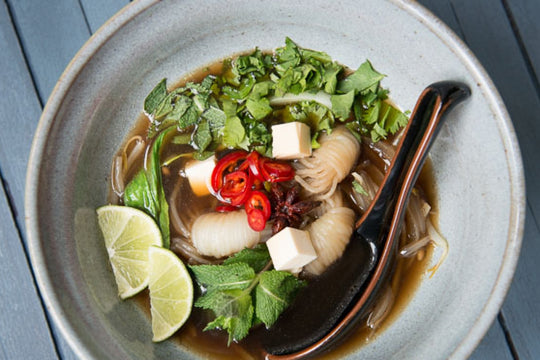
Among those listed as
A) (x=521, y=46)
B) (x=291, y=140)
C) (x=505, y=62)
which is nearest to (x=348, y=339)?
(x=291, y=140)

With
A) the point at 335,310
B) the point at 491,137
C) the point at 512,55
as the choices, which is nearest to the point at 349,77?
the point at 491,137

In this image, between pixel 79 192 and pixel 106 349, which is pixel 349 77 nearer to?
pixel 79 192

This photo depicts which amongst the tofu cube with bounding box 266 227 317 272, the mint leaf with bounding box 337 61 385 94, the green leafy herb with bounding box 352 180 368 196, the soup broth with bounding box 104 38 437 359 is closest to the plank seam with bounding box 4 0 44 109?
the soup broth with bounding box 104 38 437 359

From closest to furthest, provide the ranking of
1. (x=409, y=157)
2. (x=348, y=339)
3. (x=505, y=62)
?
(x=409, y=157) → (x=348, y=339) → (x=505, y=62)

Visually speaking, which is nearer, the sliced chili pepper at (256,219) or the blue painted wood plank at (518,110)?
the sliced chili pepper at (256,219)

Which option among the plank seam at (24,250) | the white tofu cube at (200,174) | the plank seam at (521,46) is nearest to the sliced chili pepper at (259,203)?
the white tofu cube at (200,174)

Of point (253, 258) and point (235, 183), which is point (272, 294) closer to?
point (253, 258)

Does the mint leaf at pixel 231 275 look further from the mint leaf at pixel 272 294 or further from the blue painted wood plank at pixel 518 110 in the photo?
the blue painted wood plank at pixel 518 110

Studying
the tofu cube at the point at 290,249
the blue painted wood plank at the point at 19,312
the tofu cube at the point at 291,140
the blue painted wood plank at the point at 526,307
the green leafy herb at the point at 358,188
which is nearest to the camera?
the tofu cube at the point at 290,249
